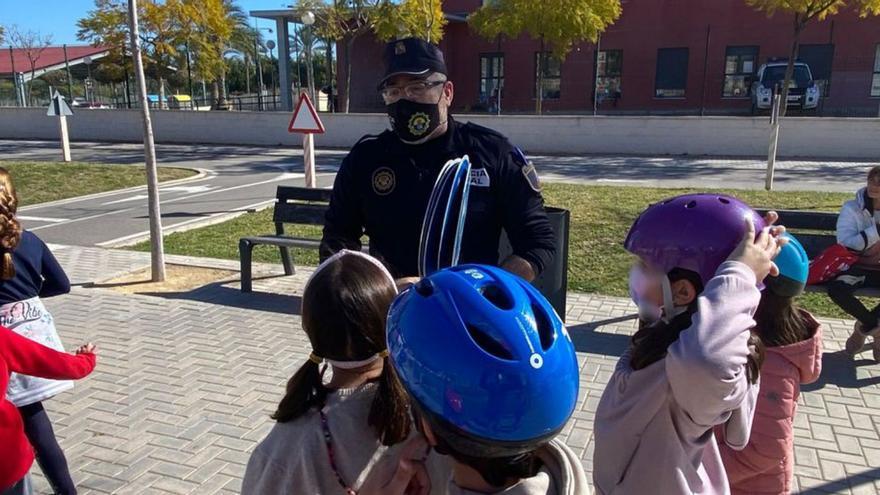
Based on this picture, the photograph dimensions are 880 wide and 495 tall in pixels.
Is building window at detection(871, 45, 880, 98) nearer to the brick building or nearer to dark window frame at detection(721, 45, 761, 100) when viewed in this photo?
the brick building

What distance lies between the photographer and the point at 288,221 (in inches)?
309

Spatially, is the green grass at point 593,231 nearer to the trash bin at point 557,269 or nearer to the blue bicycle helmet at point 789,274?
the trash bin at point 557,269

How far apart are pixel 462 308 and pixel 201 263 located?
7420 millimetres

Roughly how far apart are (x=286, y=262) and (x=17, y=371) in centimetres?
505

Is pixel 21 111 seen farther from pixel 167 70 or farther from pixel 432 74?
pixel 432 74

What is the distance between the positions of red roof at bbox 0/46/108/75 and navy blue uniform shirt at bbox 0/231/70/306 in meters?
53.8

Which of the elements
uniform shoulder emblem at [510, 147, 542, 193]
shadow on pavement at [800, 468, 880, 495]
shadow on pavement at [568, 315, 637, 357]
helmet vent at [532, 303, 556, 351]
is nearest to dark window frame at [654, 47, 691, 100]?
shadow on pavement at [568, 315, 637, 357]

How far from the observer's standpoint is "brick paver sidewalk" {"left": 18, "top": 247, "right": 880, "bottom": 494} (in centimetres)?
367

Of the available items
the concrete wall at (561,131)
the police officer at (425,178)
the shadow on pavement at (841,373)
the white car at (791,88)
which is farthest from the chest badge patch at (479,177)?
the white car at (791,88)

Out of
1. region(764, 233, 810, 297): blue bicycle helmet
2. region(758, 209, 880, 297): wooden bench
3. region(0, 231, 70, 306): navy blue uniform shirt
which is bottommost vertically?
region(758, 209, 880, 297): wooden bench

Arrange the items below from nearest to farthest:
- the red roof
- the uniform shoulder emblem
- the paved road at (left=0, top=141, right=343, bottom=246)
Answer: the uniform shoulder emblem, the paved road at (left=0, top=141, right=343, bottom=246), the red roof

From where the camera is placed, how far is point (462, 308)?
1351 millimetres

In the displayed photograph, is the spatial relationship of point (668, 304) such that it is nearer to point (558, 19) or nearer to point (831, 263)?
point (831, 263)

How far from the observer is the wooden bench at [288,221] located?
696 centimetres
